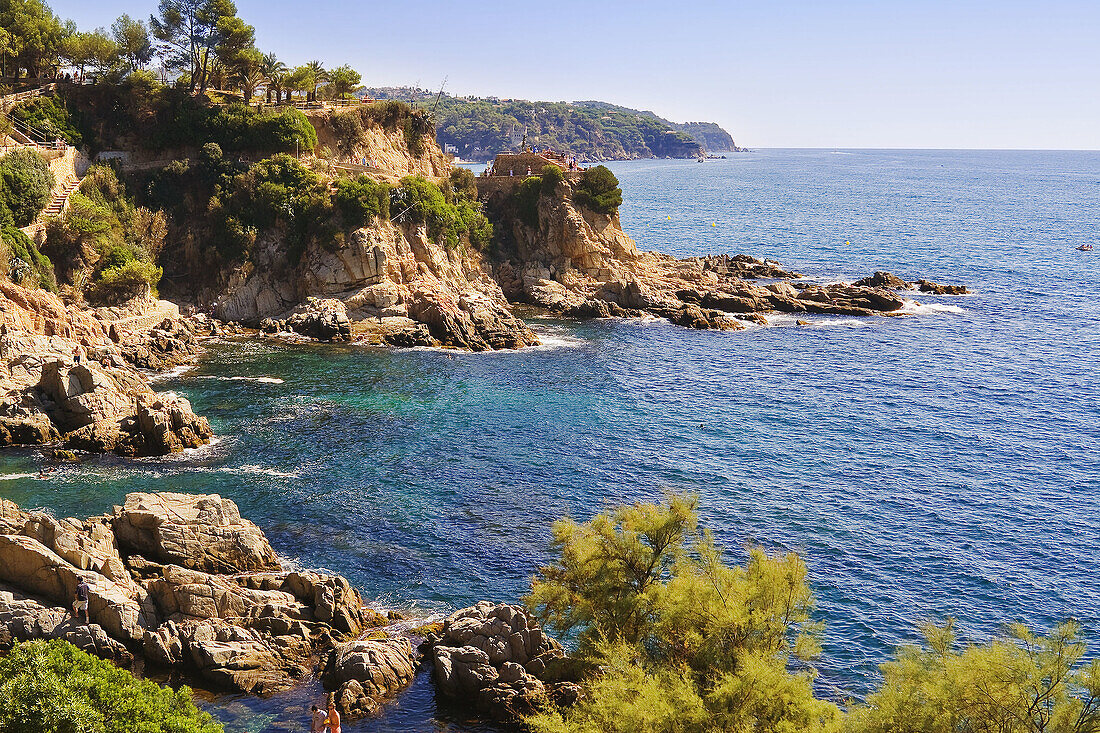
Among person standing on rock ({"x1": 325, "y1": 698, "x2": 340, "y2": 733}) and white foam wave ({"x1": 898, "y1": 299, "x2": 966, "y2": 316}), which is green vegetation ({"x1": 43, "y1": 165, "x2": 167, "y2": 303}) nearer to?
person standing on rock ({"x1": 325, "y1": 698, "x2": 340, "y2": 733})

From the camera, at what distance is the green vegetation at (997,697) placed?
68.5ft

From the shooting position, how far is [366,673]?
32000mm

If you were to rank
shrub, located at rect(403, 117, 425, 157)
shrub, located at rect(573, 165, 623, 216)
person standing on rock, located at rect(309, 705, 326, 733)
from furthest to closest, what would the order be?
shrub, located at rect(403, 117, 425, 157), shrub, located at rect(573, 165, 623, 216), person standing on rock, located at rect(309, 705, 326, 733)

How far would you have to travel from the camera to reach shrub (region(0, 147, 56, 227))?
7212 cm

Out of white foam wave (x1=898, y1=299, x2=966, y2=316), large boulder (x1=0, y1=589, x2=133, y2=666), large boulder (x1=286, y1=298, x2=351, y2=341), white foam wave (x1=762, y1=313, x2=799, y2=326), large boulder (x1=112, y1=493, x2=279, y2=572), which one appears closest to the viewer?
large boulder (x1=0, y1=589, x2=133, y2=666)

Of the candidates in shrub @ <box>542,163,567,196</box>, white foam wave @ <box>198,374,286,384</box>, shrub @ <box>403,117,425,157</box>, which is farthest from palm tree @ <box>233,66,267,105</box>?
white foam wave @ <box>198,374,286,384</box>

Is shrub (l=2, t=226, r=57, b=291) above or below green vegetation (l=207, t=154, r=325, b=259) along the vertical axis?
below

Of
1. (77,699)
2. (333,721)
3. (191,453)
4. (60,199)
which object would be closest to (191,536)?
(333,721)

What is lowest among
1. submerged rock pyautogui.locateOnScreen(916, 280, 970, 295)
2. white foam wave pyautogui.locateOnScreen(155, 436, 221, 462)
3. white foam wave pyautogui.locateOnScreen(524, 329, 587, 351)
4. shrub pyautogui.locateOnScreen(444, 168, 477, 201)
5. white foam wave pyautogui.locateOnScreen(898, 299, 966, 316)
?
white foam wave pyautogui.locateOnScreen(155, 436, 221, 462)

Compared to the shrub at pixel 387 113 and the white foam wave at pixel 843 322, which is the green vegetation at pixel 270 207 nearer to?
the shrub at pixel 387 113

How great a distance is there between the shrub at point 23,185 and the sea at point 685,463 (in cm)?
1904

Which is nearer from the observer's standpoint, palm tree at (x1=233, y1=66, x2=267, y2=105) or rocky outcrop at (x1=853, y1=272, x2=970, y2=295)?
palm tree at (x1=233, y1=66, x2=267, y2=105)

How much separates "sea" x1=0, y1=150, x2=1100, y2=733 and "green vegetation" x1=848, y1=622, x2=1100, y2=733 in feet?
36.8

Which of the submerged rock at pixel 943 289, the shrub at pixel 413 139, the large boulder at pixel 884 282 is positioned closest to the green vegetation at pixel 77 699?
the shrub at pixel 413 139
